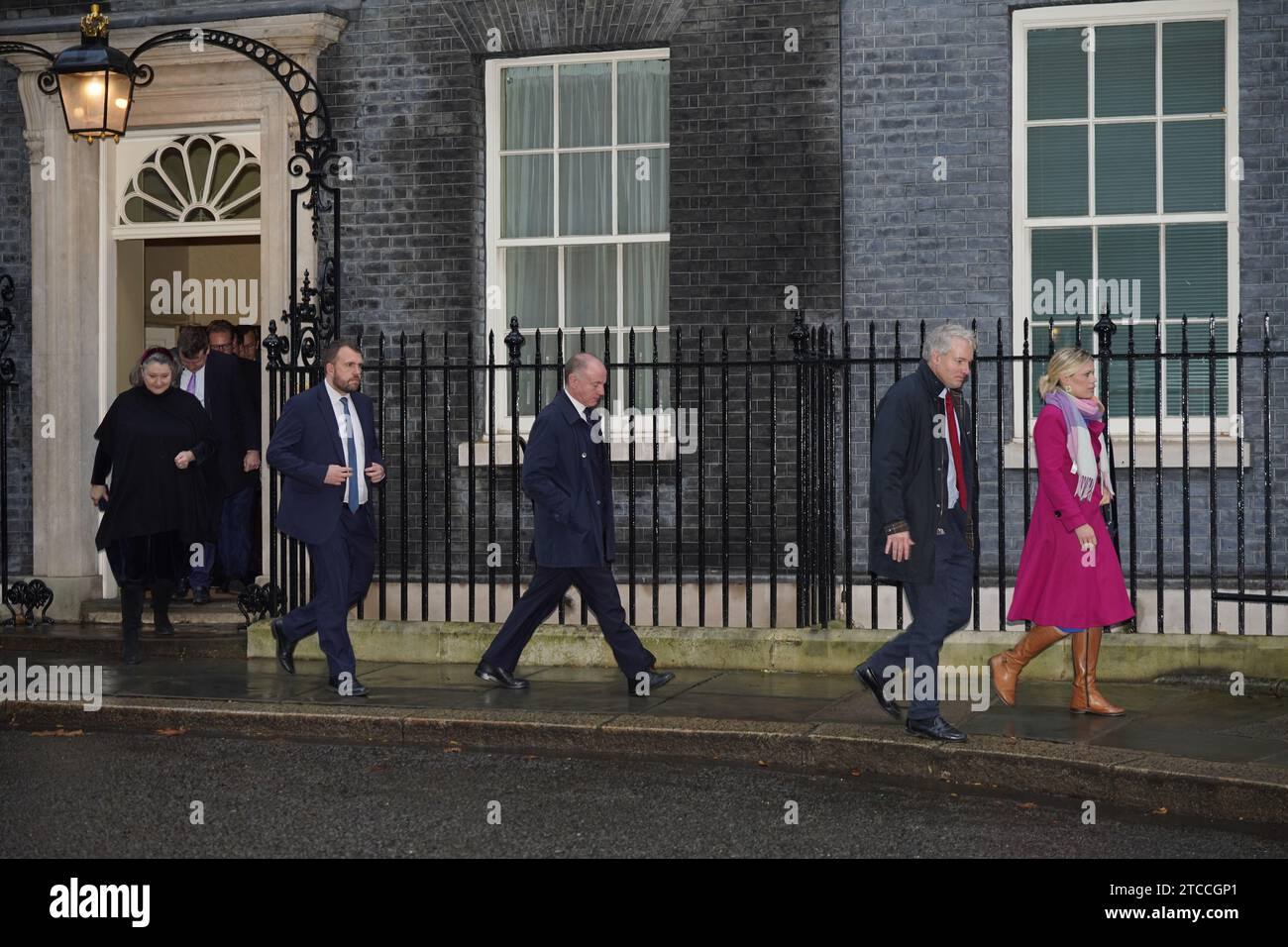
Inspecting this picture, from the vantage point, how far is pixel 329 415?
916 centimetres

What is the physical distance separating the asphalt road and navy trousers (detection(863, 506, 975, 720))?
57cm

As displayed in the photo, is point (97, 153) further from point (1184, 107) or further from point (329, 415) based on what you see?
point (1184, 107)

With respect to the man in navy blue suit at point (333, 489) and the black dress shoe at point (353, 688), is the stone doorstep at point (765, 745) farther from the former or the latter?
the man in navy blue suit at point (333, 489)

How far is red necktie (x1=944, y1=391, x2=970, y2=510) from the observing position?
7.80m

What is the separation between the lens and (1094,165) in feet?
37.0

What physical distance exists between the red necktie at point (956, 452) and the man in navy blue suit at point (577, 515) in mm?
1859

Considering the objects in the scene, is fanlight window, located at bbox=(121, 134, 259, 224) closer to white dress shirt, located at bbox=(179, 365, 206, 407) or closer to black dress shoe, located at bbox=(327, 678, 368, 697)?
white dress shirt, located at bbox=(179, 365, 206, 407)

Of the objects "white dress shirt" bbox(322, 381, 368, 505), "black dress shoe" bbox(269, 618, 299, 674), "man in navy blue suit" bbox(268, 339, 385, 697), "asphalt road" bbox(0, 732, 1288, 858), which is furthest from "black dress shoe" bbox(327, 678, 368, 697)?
"asphalt road" bbox(0, 732, 1288, 858)

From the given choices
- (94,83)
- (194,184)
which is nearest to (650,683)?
(94,83)

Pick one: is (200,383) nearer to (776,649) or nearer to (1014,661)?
(776,649)

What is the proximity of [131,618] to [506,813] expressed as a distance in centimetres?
460

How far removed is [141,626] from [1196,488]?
6.74m

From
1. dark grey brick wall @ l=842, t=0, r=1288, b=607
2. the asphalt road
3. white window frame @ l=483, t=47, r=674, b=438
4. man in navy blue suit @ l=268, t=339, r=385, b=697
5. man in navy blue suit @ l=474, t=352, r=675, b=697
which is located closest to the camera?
the asphalt road
